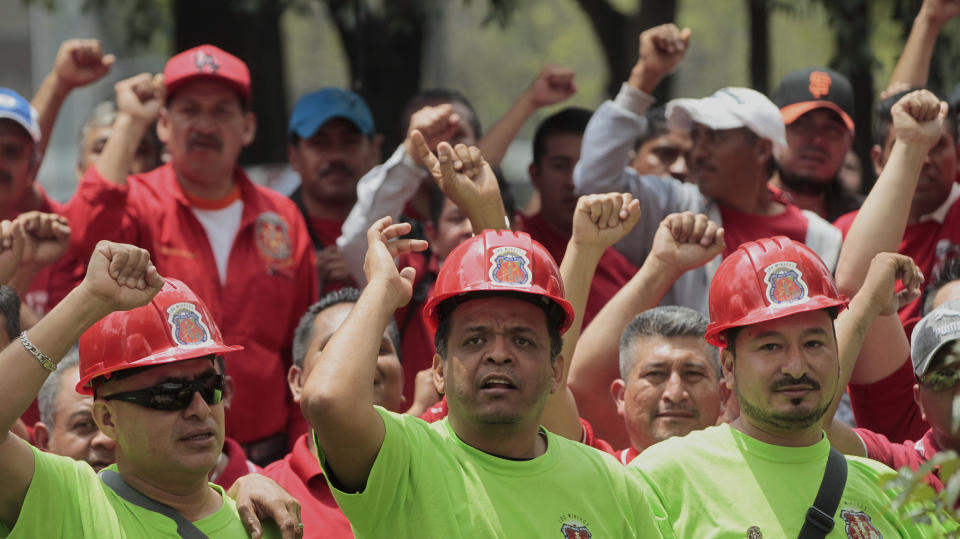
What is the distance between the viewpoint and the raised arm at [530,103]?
762 cm

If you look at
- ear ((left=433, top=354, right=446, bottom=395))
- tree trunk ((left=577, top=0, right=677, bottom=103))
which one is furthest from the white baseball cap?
tree trunk ((left=577, top=0, right=677, bottom=103))

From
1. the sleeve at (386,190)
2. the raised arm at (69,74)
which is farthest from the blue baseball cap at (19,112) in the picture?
the sleeve at (386,190)

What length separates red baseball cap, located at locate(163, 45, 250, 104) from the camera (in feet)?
22.9

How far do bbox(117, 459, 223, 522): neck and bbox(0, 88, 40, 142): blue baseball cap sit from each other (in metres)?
2.91

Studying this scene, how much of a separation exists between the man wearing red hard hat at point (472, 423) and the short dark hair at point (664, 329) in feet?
3.62

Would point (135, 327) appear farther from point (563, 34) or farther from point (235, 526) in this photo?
point (563, 34)

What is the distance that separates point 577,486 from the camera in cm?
417

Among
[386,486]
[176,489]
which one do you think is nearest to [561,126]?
[176,489]

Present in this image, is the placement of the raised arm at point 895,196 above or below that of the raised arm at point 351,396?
above

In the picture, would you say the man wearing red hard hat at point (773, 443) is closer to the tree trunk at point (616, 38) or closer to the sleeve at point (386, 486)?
the sleeve at point (386, 486)

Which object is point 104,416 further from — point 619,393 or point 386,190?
point 386,190

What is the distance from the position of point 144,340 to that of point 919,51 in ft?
14.9

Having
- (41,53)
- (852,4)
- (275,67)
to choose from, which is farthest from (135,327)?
(41,53)

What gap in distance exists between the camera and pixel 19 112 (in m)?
6.69
